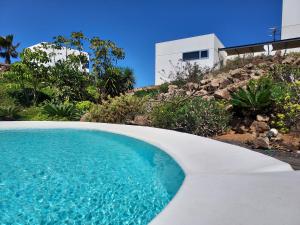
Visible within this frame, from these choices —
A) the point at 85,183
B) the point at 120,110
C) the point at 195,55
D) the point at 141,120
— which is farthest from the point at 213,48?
the point at 85,183

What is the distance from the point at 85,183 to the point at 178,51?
22638 mm

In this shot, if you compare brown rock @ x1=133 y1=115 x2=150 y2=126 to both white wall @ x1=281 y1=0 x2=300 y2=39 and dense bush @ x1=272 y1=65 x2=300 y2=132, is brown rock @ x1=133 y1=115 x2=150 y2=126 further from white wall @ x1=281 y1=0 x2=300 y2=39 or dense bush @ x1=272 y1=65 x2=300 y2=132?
white wall @ x1=281 y1=0 x2=300 y2=39

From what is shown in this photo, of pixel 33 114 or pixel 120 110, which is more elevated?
pixel 120 110

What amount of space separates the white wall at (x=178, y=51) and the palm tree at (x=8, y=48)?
71.9 feet

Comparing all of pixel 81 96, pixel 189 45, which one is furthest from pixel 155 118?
pixel 189 45

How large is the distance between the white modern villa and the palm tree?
21930 mm

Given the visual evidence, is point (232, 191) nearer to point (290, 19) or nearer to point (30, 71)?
point (30, 71)

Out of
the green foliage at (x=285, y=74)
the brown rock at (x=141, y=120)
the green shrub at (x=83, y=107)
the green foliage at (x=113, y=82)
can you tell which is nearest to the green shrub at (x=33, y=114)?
the green shrub at (x=83, y=107)

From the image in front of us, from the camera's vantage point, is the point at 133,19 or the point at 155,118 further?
the point at 133,19

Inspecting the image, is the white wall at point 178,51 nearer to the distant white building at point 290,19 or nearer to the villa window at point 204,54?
the villa window at point 204,54

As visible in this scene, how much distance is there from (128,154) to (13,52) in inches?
1455

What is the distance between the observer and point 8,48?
1462 inches

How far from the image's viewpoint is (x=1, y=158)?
234 inches

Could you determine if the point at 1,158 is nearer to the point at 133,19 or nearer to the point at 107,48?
the point at 107,48
